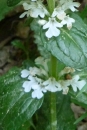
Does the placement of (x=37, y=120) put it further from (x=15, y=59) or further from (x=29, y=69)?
(x=15, y=59)

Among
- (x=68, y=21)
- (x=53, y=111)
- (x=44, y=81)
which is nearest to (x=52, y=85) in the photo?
(x=44, y=81)

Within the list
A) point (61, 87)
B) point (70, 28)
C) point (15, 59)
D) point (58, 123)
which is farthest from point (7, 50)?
point (70, 28)

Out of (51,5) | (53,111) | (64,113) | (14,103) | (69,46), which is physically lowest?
(64,113)

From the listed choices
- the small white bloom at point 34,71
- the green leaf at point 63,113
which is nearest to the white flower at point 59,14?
the small white bloom at point 34,71

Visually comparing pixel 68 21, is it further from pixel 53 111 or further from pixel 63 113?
pixel 63 113

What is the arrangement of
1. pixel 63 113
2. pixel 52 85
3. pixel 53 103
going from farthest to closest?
pixel 63 113 < pixel 53 103 < pixel 52 85

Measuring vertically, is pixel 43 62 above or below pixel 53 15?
below

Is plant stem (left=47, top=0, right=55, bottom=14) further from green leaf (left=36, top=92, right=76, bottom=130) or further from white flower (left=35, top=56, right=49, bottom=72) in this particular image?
green leaf (left=36, top=92, right=76, bottom=130)
